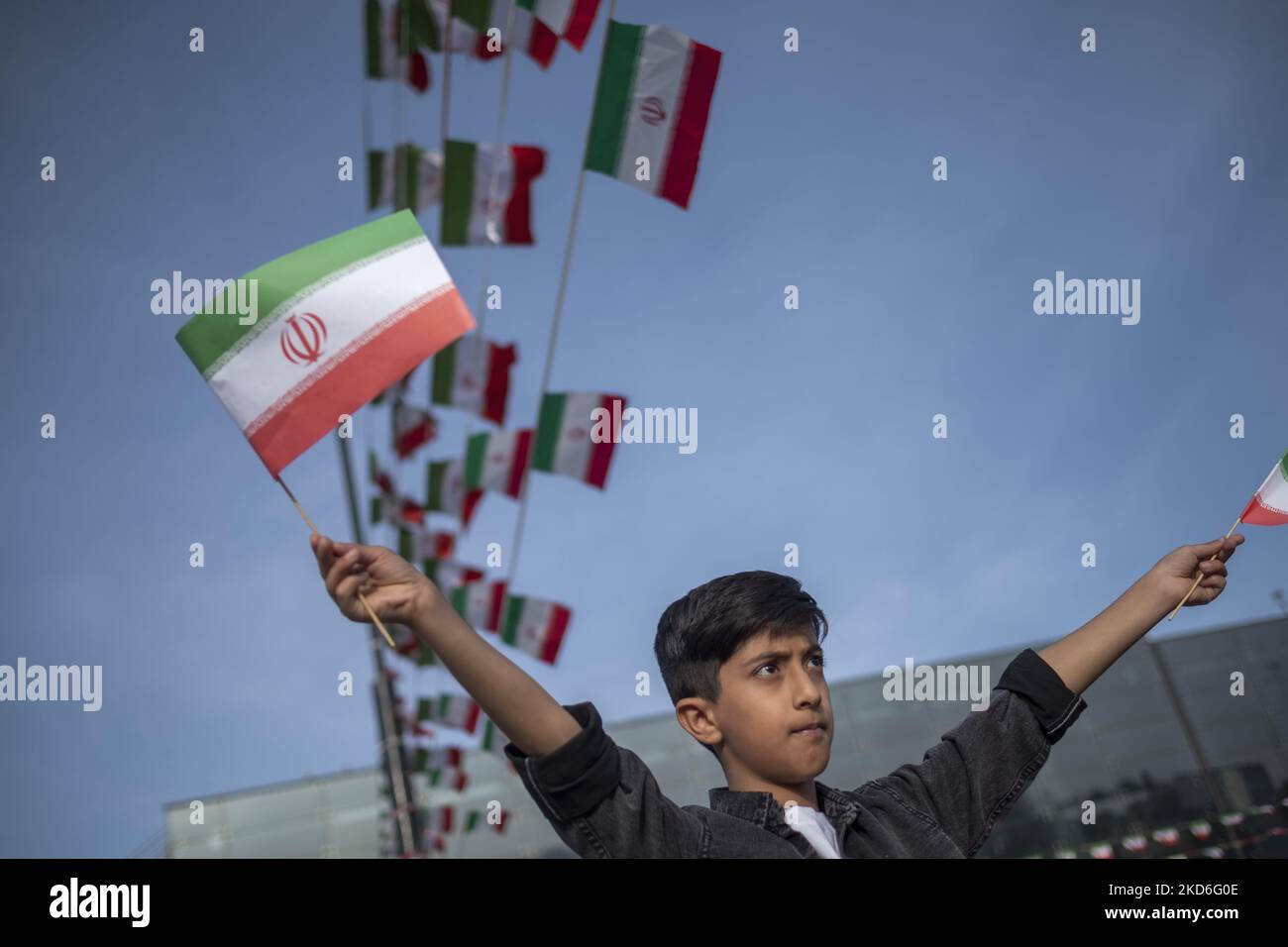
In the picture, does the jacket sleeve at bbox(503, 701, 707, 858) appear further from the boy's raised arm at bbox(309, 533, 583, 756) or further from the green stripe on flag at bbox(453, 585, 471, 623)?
the green stripe on flag at bbox(453, 585, 471, 623)

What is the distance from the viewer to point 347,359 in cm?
197

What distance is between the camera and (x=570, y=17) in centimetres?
571

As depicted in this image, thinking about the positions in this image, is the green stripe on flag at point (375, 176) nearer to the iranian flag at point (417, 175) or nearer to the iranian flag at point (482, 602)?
the iranian flag at point (417, 175)

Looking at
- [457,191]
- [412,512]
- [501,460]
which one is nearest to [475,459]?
A: [501,460]

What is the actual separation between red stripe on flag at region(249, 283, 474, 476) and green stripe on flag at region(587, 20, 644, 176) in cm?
401

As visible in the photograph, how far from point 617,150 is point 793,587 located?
13.6 ft

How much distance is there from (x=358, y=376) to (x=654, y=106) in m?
4.12

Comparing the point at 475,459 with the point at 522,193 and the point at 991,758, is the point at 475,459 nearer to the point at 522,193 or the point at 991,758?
the point at 522,193

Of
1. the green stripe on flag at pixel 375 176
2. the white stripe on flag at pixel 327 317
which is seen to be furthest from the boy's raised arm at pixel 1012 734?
the green stripe on flag at pixel 375 176

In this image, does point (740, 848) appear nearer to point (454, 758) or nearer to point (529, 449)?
point (529, 449)

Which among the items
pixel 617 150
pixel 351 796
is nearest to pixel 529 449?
pixel 617 150

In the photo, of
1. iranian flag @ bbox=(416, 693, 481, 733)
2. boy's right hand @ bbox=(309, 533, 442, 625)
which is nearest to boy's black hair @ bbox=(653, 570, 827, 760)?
boy's right hand @ bbox=(309, 533, 442, 625)

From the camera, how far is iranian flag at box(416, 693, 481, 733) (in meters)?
14.7
